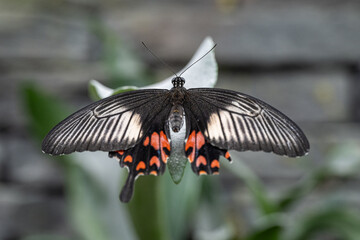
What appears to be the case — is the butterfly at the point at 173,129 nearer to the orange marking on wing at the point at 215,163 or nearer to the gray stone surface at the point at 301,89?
the orange marking on wing at the point at 215,163

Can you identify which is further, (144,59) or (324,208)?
(144,59)

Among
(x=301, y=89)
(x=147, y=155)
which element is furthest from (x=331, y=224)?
(x=147, y=155)

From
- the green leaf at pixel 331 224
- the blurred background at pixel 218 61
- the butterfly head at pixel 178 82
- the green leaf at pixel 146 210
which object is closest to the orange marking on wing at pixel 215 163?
the butterfly head at pixel 178 82

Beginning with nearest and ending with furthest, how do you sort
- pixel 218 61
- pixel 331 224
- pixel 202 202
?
1. pixel 331 224
2. pixel 202 202
3. pixel 218 61

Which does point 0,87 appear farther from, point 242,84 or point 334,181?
point 334,181

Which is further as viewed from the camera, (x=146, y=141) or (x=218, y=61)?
(x=218, y=61)

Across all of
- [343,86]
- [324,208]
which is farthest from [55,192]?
[343,86]

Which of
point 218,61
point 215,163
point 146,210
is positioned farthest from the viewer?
point 218,61

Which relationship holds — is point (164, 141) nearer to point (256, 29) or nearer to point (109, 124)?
point (109, 124)
